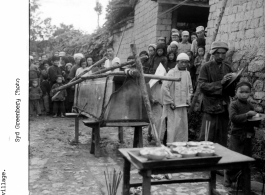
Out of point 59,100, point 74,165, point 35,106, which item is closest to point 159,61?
point 74,165

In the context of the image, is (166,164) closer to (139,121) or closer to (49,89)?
(139,121)

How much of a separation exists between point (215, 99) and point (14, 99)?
3218 mm

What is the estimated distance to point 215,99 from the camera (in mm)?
5277

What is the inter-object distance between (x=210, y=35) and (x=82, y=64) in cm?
456

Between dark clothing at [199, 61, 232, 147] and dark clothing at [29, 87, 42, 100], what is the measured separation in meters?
7.19

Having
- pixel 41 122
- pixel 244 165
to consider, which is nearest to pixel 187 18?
pixel 41 122

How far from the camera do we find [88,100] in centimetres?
706

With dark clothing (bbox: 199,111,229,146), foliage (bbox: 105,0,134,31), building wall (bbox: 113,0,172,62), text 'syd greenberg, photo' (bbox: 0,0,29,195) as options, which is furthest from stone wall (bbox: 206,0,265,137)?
foliage (bbox: 105,0,134,31)

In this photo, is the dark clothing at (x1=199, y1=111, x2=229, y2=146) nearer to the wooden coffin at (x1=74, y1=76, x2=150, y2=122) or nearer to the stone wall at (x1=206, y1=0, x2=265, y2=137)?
the stone wall at (x1=206, y1=0, x2=265, y2=137)

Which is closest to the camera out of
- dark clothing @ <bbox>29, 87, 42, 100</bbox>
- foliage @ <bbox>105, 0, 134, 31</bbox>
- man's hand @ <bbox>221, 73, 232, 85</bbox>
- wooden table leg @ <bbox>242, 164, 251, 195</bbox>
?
wooden table leg @ <bbox>242, 164, 251, 195</bbox>

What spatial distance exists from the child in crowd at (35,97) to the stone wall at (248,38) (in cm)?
646

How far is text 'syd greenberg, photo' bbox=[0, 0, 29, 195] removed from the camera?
2.96 metres

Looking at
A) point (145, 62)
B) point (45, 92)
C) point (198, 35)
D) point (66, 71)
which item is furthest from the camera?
point (66, 71)

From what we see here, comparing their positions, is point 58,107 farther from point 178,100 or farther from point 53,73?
point 178,100
